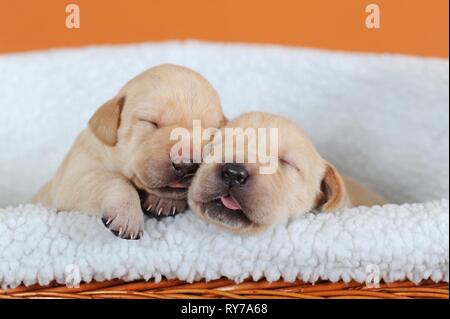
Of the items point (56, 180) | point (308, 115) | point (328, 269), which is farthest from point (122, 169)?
point (308, 115)

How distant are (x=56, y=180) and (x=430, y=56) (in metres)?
1.85

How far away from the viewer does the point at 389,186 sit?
292 centimetres

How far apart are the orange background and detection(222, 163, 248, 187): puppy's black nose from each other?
4.37 feet

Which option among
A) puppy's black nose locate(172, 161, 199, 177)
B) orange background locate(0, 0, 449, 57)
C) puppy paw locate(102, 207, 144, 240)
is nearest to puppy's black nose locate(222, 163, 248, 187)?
puppy's black nose locate(172, 161, 199, 177)

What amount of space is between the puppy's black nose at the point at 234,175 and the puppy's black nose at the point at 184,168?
14cm

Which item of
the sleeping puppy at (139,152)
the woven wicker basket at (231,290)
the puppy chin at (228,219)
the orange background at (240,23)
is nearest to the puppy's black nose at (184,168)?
the sleeping puppy at (139,152)

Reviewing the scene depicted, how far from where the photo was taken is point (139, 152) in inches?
74.6

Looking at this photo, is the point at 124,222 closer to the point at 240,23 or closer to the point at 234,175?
the point at 234,175

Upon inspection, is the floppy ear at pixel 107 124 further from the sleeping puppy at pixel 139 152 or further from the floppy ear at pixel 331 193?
the floppy ear at pixel 331 193

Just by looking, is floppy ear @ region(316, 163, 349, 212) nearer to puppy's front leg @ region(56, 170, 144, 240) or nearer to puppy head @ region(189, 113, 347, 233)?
puppy head @ region(189, 113, 347, 233)

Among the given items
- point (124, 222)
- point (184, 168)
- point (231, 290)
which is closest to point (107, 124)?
point (184, 168)

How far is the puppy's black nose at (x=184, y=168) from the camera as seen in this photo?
5.87 ft

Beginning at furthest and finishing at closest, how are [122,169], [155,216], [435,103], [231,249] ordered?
[435,103] → [122,169] → [155,216] → [231,249]
